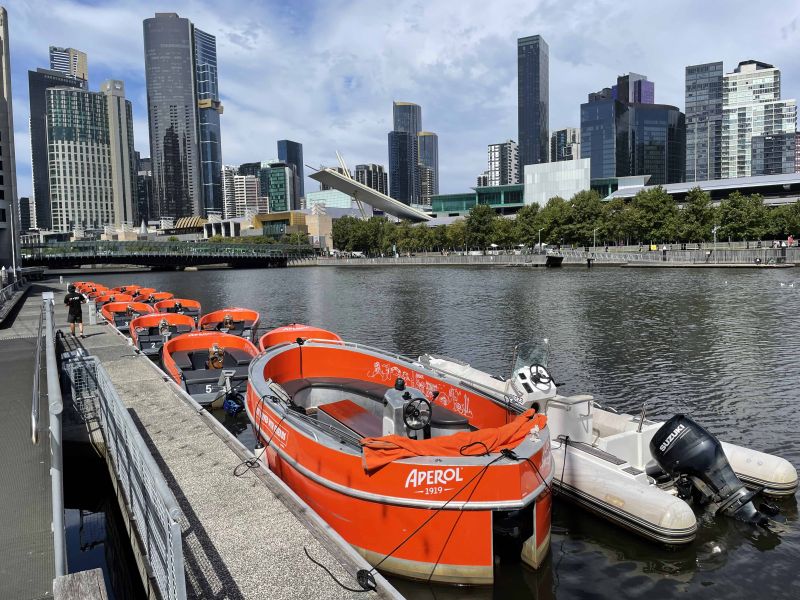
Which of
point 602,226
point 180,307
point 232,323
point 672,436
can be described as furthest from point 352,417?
point 602,226

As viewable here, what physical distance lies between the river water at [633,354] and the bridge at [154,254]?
6489 centimetres

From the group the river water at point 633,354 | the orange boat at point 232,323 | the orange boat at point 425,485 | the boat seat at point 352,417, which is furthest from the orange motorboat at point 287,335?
the orange boat at point 425,485

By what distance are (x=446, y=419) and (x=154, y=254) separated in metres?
131

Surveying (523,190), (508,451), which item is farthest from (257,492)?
(523,190)

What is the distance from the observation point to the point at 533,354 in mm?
12648

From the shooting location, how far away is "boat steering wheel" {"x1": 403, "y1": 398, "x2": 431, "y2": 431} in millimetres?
10547

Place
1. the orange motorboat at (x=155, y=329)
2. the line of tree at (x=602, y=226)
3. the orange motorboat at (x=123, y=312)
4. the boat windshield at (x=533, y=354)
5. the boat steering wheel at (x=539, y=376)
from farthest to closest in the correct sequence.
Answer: the line of tree at (x=602, y=226)
the orange motorboat at (x=123, y=312)
the orange motorboat at (x=155, y=329)
the boat windshield at (x=533, y=354)
the boat steering wheel at (x=539, y=376)

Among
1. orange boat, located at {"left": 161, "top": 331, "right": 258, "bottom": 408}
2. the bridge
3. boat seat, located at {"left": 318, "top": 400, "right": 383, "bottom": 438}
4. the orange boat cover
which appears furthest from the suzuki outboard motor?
the bridge

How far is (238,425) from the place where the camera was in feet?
61.4

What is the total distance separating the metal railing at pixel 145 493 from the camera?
19.8 feet

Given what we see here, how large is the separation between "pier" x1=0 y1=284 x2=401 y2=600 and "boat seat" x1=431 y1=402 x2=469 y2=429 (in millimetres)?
3598

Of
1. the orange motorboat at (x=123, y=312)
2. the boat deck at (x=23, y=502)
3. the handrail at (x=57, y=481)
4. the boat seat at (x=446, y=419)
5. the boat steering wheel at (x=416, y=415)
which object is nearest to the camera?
the handrail at (x=57, y=481)

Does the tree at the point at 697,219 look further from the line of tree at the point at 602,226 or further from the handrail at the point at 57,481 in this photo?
the handrail at the point at 57,481

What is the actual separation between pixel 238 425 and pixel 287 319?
27.0 m
